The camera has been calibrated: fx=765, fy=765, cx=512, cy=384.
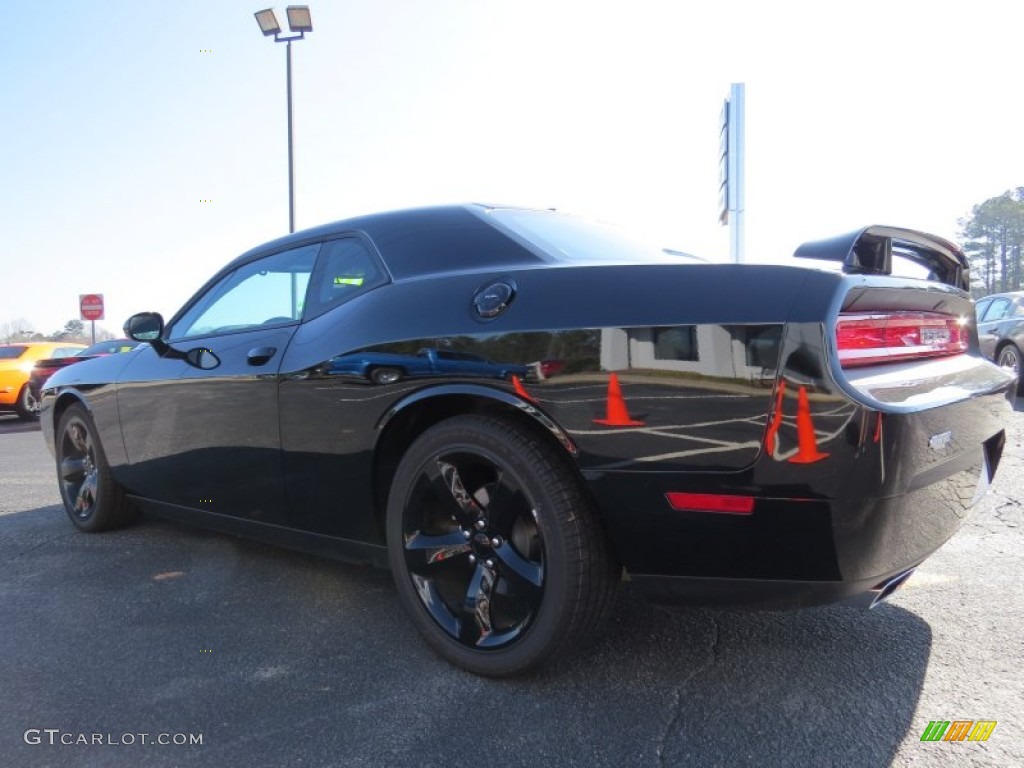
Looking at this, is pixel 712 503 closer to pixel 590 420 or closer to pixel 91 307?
pixel 590 420

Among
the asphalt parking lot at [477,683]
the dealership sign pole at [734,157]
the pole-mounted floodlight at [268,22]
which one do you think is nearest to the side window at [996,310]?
the dealership sign pole at [734,157]

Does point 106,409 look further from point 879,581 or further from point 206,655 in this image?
point 879,581

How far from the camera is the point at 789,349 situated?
172cm

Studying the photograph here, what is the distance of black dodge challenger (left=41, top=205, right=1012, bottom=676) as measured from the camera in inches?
68.9

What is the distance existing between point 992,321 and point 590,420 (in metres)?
10.5

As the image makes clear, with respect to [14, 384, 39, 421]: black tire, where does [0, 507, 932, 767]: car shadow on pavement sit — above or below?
above

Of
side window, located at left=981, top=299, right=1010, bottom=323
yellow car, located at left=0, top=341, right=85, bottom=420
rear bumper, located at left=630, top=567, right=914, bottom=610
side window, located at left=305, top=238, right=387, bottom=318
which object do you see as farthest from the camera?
yellow car, located at left=0, top=341, right=85, bottom=420

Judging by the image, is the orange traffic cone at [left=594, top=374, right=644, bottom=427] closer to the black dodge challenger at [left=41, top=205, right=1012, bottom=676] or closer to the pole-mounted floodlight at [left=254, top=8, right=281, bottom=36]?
the black dodge challenger at [left=41, top=205, right=1012, bottom=676]

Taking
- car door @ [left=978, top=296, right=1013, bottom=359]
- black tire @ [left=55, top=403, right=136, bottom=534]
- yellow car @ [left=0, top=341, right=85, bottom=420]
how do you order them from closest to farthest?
black tire @ [left=55, top=403, right=136, bottom=534] → car door @ [left=978, top=296, right=1013, bottom=359] → yellow car @ [left=0, top=341, right=85, bottom=420]

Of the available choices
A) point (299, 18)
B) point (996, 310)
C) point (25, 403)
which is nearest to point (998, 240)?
point (996, 310)

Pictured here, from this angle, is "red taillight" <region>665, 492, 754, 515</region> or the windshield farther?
the windshield

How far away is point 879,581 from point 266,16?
1354 centimetres

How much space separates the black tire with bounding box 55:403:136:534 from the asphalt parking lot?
0.82 m

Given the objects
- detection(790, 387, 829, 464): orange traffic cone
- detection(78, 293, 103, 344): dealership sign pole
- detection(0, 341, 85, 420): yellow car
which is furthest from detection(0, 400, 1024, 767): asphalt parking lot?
detection(78, 293, 103, 344): dealership sign pole
